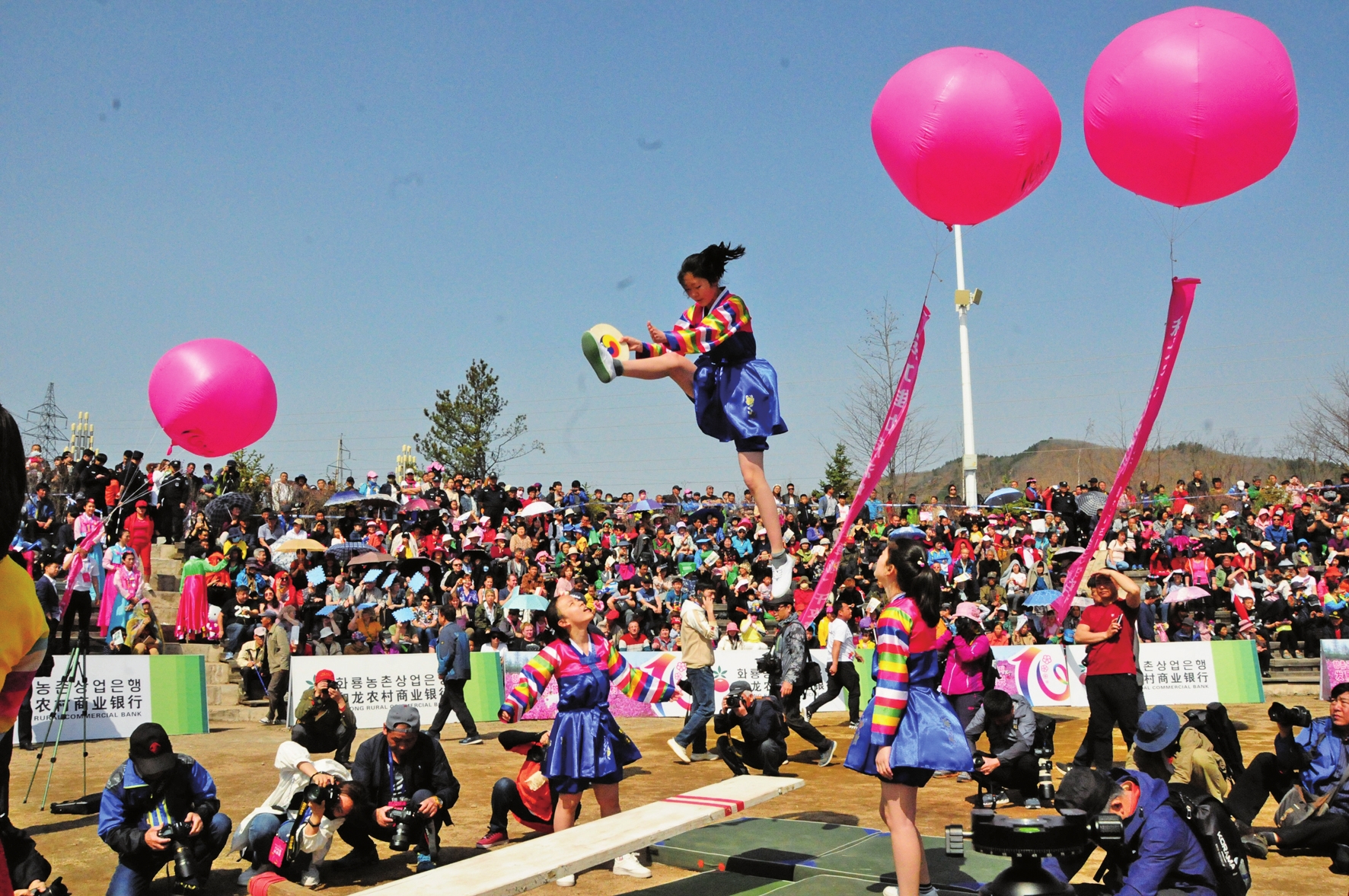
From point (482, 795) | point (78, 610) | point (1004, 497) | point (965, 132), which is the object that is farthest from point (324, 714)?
point (1004, 497)

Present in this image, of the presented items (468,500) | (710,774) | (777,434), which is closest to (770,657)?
(710,774)

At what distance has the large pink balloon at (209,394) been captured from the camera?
701 centimetres

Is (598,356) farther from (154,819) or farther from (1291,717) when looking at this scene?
(1291,717)

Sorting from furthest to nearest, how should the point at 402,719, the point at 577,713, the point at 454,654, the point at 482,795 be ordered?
the point at 454,654 → the point at 482,795 → the point at 402,719 → the point at 577,713

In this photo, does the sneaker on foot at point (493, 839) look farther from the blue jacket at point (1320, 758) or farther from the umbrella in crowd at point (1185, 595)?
the umbrella in crowd at point (1185, 595)

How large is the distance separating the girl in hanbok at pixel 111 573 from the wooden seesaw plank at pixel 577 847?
10331mm

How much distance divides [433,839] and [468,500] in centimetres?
1434

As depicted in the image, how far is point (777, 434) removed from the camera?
5547mm

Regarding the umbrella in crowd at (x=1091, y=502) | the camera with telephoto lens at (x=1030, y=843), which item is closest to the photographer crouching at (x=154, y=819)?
the camera with telephoto lens at (x=1030, y=843)

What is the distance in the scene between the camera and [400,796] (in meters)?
6.54

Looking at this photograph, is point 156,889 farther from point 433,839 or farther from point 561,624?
point 561,624

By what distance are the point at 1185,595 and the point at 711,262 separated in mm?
12228

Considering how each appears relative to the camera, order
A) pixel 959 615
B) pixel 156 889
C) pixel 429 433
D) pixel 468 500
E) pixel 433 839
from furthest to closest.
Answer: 1. pixel 429 433
2. pixel 468 500
3. pixel 959 615
4. pixel 433 839
5. pixel 156 889

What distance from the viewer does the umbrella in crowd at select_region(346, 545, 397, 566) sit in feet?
53.6
